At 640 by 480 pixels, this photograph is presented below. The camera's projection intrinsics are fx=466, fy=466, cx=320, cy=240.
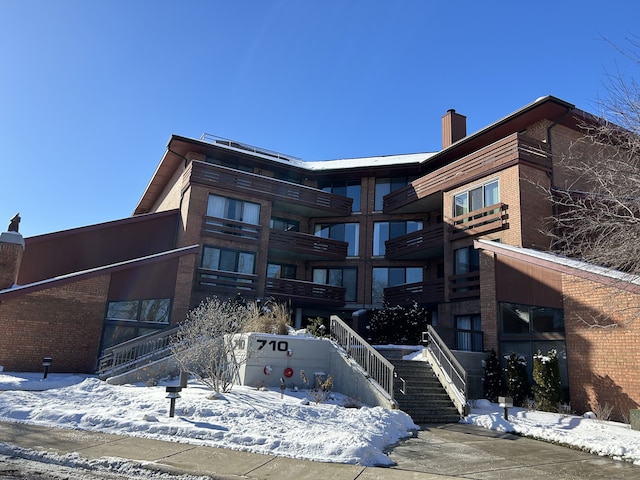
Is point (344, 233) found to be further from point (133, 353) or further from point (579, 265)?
point (579, 265)

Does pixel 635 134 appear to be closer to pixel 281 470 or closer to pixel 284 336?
pixel 281 470

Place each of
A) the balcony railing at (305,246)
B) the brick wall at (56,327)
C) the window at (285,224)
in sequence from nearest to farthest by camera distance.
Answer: the brick wall at (56,327) < the balcony railing at (305,246) < the window at (285,224)

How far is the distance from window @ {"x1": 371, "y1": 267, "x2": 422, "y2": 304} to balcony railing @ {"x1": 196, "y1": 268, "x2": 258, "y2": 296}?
7.61m

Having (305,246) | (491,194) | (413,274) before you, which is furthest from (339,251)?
(491,194)

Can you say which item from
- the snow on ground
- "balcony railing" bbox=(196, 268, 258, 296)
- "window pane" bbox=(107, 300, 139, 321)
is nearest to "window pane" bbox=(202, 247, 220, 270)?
"balcony railing" bbox=(196, 268, 258, 296)

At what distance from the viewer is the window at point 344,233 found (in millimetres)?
29625

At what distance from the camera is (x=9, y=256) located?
17781mm

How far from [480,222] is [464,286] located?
3.03m

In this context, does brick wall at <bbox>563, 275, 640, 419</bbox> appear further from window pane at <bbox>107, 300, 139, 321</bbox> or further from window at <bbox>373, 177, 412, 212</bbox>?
window pane at <bbox>107, 300, 139, 321</bbox>

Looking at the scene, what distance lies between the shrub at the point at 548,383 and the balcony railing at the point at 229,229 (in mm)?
16380

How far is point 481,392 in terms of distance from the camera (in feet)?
54.2

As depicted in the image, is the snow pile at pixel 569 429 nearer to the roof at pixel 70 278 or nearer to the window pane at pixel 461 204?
the window pane at pixel 461 204

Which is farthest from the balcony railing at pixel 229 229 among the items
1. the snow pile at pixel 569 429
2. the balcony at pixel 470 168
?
the snow pile at pixel 569 429

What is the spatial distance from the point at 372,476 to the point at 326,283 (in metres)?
22.6
